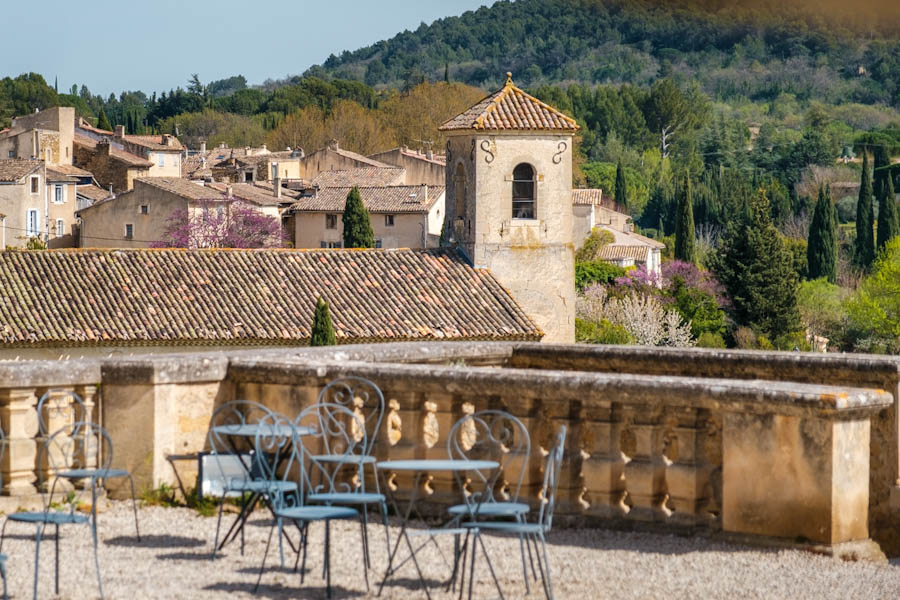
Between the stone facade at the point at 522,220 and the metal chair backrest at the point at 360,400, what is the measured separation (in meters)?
27.5

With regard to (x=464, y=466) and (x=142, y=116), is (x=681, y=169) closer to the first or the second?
(x=142, y=116)

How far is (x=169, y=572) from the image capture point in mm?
6691

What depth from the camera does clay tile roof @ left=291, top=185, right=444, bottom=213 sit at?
71938mm

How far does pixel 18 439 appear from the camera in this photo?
26.3ft

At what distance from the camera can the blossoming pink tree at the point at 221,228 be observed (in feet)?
218

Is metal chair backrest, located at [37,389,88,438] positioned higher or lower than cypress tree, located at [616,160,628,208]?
lower

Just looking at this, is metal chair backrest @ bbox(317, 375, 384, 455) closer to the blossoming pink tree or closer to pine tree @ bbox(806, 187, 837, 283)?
the blossoming pink tree

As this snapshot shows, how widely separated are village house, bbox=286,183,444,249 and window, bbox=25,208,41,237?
13.0 metres

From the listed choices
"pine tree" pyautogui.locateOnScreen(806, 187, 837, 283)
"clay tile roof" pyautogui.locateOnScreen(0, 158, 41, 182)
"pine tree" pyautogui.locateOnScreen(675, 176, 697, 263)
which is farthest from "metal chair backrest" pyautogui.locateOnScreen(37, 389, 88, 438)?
"pine tree" pyautogui.locateOnScreen(806, 187, 837, 283)

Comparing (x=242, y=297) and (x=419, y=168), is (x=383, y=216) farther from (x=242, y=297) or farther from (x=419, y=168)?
(x=242, y=297)

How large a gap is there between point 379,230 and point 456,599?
6719cm

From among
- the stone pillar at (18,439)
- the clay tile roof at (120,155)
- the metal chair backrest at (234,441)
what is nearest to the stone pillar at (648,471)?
the metal chair backrest at (234,441)

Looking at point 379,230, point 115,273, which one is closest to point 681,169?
point 379,230

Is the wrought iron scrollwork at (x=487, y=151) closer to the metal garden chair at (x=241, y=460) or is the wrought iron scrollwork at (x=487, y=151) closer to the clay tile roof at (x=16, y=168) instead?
the metal garden chair at (x=241, y=460)
